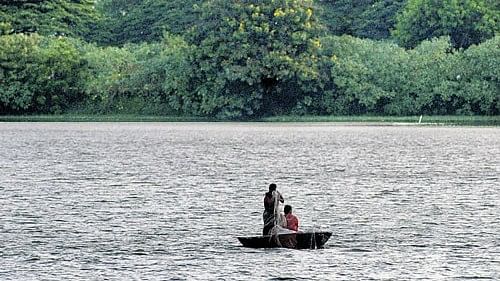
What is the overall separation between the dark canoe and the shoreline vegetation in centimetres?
8890

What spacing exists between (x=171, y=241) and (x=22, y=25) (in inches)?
4128

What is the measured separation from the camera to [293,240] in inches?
1303

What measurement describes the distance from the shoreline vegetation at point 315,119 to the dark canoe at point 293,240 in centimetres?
8890

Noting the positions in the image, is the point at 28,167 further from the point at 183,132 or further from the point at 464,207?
the point at 183,132

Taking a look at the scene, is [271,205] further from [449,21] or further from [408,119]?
[449,21]

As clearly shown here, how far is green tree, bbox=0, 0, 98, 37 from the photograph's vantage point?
137 metres

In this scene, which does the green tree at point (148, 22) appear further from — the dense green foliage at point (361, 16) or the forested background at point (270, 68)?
the dense green foliage at point (361, 16)

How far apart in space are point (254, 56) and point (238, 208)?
76.7m

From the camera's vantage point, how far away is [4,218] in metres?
40.6

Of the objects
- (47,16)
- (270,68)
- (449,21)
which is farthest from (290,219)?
(47,16)

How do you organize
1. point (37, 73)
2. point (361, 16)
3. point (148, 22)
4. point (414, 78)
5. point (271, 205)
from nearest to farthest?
point (271, 205)
point (414, 78)
point (37, 73)
point (361, 16)
point (148, 22)

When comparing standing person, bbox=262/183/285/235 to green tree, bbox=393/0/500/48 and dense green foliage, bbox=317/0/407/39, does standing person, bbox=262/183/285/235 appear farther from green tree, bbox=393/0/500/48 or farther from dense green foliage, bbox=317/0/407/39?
dense green foliage, bbox=317/0/407/39

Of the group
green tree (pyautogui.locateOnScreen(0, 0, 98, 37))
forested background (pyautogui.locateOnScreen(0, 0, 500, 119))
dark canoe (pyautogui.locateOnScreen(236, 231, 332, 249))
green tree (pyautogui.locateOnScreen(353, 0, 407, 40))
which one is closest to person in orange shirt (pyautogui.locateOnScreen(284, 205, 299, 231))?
dark canoe (pyautogui.locateOnScreen(236, 231, 332, 249))

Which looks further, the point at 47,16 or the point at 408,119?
the point at 47,16
